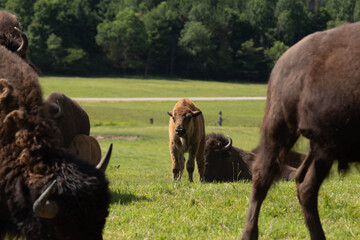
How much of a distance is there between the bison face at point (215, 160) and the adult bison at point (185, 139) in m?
0.24

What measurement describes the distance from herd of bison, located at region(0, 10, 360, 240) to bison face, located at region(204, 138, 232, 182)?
9.10 meters

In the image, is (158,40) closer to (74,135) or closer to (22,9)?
(22,9)

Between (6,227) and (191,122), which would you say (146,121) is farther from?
(6,227)

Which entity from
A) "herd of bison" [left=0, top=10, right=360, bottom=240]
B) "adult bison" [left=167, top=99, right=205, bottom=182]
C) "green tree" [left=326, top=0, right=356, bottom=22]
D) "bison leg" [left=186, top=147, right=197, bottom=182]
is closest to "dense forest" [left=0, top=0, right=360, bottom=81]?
"green tree" [left=326, top=0, right=356, bottom=22]

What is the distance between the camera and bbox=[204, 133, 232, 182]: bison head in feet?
48.3

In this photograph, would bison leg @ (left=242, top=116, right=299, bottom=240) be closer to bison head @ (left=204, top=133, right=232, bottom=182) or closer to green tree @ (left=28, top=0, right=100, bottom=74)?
bison head @ (left=204, top=133, right=232, bottom=182)

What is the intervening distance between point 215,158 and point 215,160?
0.06 meters

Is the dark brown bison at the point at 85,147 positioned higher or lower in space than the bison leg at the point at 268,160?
lower

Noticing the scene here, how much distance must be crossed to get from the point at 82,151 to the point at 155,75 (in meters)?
93.1

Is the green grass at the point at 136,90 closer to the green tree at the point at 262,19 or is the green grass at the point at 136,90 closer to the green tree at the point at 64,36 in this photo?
the green tree at the point at 64,36

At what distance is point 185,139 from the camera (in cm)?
1380

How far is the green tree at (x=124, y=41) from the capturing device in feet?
338

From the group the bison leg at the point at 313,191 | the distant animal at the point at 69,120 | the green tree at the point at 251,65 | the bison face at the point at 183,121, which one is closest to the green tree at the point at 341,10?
the green tree at the point at 251,65

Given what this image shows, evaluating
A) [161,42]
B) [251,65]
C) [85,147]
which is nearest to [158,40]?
[161,42]
